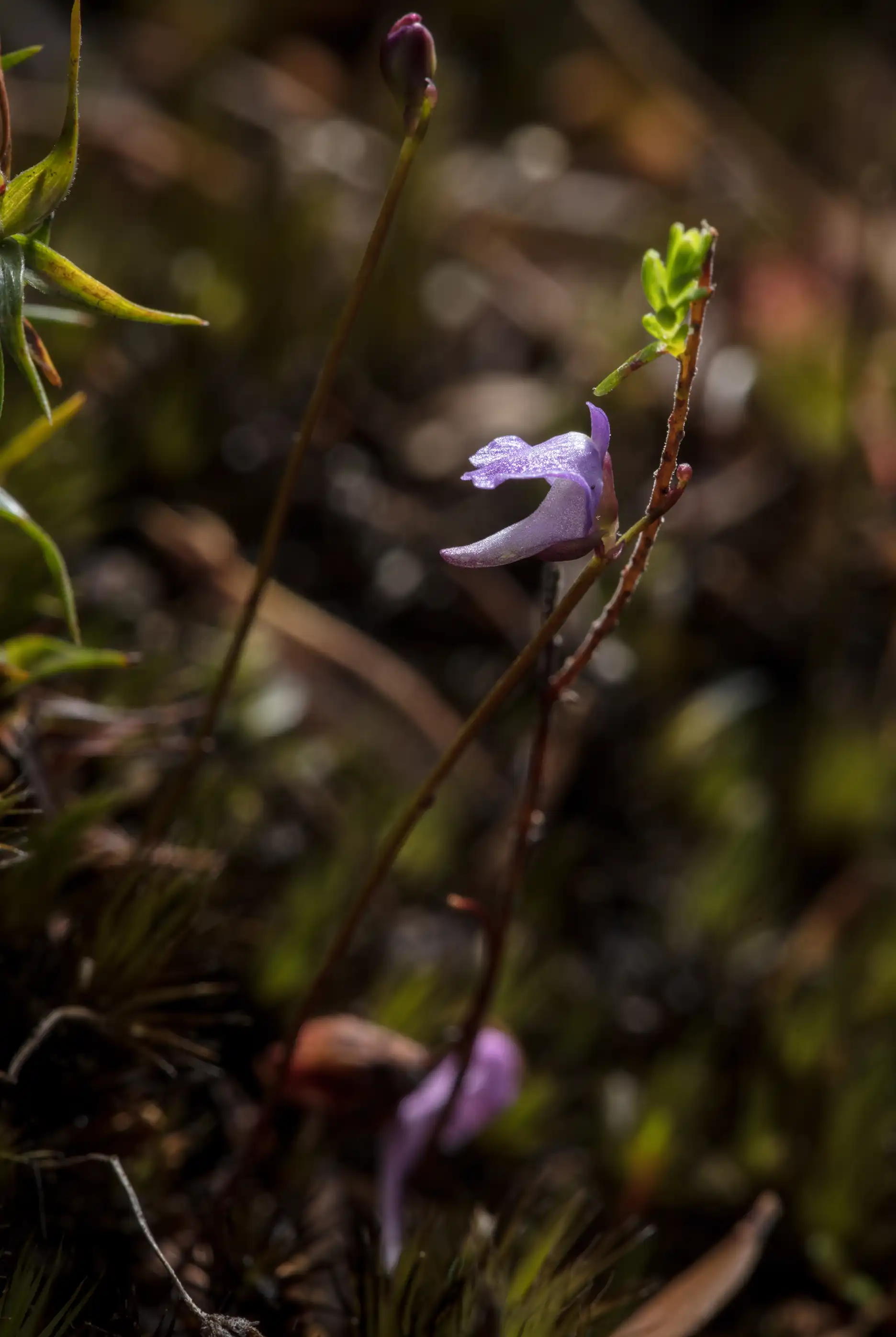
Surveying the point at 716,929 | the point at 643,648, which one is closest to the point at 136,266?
the point at 643,648

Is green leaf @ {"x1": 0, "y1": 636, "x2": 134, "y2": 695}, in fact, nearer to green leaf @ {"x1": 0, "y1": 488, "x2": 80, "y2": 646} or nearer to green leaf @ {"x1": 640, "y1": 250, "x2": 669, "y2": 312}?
green leaf @ {"x1": 0, "y1": 488, "x2": 80, "y2": 646}

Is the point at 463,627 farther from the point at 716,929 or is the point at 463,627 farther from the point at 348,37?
the point at 348,37

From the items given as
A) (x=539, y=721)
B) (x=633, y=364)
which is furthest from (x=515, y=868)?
(x=633, y=364)

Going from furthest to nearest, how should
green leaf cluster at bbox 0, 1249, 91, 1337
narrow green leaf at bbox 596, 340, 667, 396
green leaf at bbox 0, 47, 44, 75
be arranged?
green leaf at bbox 0, 47, 44, 75
green leaf cluster at bbox 0, 1249, 91, 1337
narrow green leaf at bbox 596, 340, 667, 396

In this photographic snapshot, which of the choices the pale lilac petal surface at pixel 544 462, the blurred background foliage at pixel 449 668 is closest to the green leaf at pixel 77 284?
the pale lilac petal surface at pixel 544 462

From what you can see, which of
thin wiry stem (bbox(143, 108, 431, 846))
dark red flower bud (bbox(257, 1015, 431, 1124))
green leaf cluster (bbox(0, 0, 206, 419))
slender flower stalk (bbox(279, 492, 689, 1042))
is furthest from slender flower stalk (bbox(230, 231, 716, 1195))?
green leaf cluster (bbox(0, 0, 206, 419))

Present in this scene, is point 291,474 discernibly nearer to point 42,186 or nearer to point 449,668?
point 42,186
